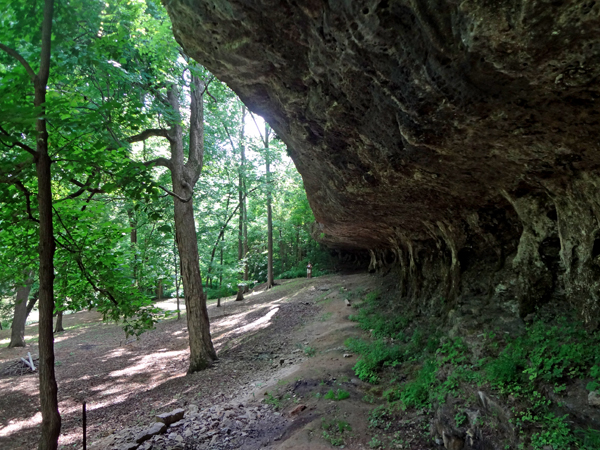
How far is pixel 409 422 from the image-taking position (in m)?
5.19

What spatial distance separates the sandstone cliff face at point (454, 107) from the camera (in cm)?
271

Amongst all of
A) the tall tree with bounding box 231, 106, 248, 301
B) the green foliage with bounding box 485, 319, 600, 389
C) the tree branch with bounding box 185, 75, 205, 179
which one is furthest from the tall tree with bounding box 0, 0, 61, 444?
the tall tree with bounding box 231, 106, 248, 301

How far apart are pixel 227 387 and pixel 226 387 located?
3cm

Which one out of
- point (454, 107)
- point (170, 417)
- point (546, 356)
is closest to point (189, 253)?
point (170, 417)

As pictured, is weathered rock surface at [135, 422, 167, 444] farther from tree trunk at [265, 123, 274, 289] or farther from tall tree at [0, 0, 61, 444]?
tree trunk at [265, 123, 274, 289]

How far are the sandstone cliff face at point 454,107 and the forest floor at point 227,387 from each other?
3583 mm

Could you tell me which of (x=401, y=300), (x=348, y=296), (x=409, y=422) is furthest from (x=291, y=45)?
(x=348, y=296)

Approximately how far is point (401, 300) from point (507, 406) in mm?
6816

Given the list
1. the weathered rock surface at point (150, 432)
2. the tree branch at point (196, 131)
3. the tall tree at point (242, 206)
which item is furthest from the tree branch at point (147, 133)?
the tall tree at point (242, 206)

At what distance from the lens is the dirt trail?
560 cm

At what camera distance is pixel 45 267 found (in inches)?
139

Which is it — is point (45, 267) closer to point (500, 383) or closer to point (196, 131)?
point (500, 383)

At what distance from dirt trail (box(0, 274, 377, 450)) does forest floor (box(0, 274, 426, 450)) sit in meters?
0.02

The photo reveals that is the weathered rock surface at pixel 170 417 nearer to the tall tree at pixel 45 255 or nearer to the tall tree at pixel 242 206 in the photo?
the tall tree at pixel 45 255
